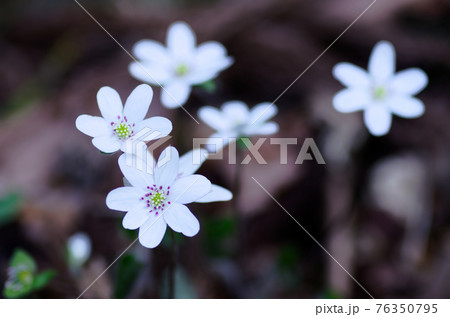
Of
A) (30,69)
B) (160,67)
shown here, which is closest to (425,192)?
(160,67)

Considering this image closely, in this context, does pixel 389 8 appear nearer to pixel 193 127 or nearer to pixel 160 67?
pixel 193 127

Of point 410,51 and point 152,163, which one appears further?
point 410,51

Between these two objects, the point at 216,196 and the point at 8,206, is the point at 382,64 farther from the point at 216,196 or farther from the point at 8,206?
the point at 8,206

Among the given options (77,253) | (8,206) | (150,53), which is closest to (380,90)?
(150,53)

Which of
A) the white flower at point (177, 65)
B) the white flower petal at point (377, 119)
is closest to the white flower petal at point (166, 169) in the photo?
the white flower at point (177, 65)

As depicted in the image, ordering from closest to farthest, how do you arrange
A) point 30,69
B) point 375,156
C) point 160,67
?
point 160,67
point 375,156
point 30,69
